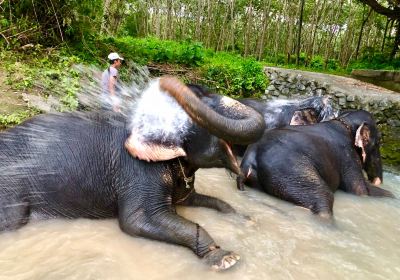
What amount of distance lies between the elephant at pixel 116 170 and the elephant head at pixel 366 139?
3106 millimetres

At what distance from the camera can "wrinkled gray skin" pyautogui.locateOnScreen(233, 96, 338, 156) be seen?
691 cm

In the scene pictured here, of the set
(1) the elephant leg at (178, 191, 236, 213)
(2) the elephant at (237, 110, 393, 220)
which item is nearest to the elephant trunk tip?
(2) the elephant at (237, 110, 393, 220)

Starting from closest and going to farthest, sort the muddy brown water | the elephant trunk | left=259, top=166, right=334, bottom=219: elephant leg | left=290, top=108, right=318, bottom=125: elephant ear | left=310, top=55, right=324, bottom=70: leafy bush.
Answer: the elephant trunk, the muddy brown water, left=259, top=166, right=334, bottom=219: elephant leg, left=290, top=108, right=318, bottom=125: elephant ear, left=310, top=55, right=324, bottom=70: leafy bush

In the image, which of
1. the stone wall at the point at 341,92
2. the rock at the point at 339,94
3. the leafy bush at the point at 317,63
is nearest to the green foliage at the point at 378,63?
the leafy bush at the point at 317,63

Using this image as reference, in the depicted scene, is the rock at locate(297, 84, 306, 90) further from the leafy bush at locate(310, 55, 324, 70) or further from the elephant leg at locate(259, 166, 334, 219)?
the leafy bush at locate(310, 55, 324, 70)

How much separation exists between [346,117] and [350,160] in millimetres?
773

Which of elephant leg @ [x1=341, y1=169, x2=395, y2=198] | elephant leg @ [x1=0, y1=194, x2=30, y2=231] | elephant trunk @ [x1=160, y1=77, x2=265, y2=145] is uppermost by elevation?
elephant trunk @ [x1=160, y1=77, x2=265, y2=145]

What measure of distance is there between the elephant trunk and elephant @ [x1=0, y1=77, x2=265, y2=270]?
0.53 ft

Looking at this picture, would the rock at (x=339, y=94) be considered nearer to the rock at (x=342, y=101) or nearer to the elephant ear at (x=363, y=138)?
the rock at (x=342, y=101)

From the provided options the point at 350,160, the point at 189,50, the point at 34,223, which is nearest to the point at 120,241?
the point at 34,223

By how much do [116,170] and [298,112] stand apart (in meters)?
3.98

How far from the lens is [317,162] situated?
5.15m

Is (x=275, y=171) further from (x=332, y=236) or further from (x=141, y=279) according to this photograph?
(x=141, y=279)

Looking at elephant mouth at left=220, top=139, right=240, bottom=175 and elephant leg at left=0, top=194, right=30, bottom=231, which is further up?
elephant mouth at left=220, top=139, right=240, bottom=175
